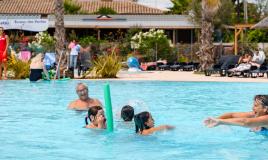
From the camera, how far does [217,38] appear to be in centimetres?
5603

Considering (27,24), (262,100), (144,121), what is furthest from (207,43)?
(262,100)

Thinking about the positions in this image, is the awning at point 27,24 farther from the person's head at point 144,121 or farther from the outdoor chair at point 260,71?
the person's head at point 144,121

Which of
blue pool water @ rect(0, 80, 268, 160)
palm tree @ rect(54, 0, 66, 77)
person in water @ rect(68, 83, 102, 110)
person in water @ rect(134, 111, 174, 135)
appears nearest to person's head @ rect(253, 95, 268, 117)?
blue pool water @ rect(0, 80, 268, 160)

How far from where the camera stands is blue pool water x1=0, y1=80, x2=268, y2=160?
941 centimetres

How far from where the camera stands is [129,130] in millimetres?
11344

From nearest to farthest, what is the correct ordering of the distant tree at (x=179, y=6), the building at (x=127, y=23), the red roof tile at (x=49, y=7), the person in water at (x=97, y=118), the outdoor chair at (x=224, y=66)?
the person in water at (x=97, y=118)
the outdoor chair at (x=224, y=66)
the building at (x=127, y=23)
the red roof tile at (x=49, y=7)
the distant tree at (x=179, y=6)

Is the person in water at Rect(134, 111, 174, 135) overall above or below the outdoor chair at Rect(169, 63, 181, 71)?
below

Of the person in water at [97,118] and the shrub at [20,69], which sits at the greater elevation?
the shrub at [20,69]

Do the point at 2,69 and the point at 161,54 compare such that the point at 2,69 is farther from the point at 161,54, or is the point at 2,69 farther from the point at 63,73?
the point at 161,54

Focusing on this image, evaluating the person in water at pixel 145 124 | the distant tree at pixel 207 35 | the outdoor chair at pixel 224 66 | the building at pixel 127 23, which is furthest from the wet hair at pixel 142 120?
the building at pixel 127 23

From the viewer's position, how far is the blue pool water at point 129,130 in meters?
9.41

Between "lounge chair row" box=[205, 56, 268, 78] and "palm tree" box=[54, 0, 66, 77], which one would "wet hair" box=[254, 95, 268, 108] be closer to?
"lounge chair row" box=[205, 56, 268, 78]

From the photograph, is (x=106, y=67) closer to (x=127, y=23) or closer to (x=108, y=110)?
(x=108, y=110)

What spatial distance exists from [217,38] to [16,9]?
1817 centimetres
